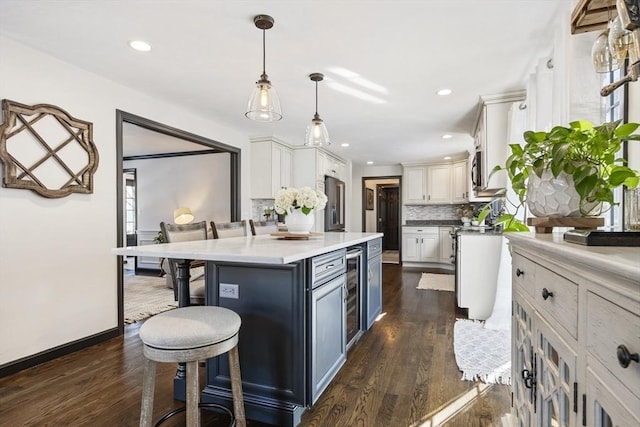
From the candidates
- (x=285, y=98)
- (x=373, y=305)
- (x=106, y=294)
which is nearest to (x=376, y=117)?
(x=285, y=98)

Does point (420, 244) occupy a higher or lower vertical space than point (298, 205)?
lower

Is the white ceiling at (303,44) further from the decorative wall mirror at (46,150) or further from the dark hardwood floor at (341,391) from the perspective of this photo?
the dark hardwood floor at (341,391)

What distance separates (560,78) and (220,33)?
2.13 metres

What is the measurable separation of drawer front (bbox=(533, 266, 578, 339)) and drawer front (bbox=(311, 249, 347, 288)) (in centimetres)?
101

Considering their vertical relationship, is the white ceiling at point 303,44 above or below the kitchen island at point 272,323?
above

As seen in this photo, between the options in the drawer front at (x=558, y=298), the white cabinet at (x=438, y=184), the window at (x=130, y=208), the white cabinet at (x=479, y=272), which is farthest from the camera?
the white cabinet at (x=438, y=184)

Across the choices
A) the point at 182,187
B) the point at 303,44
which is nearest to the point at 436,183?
the point at 182,187

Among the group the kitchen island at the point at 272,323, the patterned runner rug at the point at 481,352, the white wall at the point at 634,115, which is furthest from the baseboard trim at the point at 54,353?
the white wall at the point at 634,115

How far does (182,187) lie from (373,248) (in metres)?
4.41

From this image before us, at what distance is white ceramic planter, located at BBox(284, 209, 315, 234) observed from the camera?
248cm

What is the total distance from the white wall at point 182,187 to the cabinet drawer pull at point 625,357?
572 cm

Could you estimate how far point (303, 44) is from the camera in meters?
2.42

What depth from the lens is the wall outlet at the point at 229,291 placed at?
6.01 feet

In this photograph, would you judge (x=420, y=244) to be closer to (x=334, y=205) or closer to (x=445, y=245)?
(x=445, y=245)
